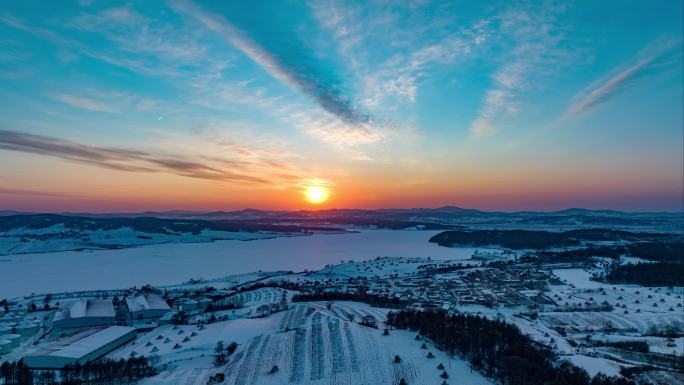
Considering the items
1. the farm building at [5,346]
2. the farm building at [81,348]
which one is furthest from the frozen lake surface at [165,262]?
the farm building at [81,348]

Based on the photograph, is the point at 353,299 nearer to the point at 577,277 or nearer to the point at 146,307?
the point at 146,307

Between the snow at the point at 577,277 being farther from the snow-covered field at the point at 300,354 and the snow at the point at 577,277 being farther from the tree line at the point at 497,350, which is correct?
the snow-covered field at the point at 300,354

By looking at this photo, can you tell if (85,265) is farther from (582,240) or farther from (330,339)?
(582,240)

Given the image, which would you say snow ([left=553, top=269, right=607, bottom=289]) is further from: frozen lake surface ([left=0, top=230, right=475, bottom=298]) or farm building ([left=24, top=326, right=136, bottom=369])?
farm building ([left=24, top=326, right=136, bottom=369])

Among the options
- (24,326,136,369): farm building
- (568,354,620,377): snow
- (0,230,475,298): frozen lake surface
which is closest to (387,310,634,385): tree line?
(568,354,620,377): snow

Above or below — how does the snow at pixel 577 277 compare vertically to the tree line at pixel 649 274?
below

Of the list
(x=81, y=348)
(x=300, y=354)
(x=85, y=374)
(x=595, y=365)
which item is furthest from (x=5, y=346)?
(x=595, y=365)
